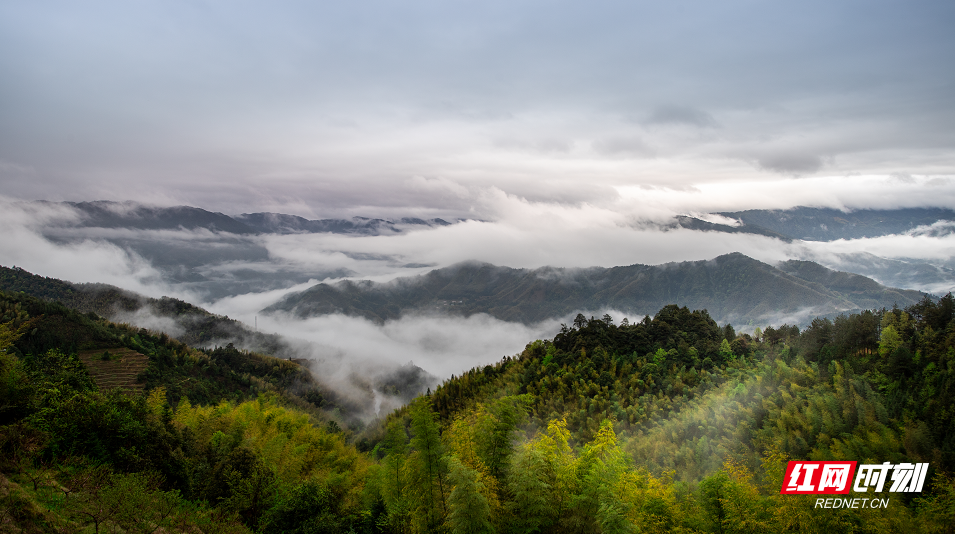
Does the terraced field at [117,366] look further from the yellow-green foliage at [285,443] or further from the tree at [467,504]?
the tree at [467,504]

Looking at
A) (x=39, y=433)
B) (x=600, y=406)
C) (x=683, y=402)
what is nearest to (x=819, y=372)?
(x=683, y=402)

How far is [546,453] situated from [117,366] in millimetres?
97846

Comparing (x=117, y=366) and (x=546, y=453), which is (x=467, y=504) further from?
(x=117, y=366)

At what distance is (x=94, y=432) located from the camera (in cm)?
2583

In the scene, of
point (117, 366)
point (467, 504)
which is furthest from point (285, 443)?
point (117, 366)

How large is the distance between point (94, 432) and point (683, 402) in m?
56.2

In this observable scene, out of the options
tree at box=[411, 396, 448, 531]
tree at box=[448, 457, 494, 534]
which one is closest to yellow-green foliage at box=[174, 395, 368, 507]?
tree at box=[411, 396, 448, 531]

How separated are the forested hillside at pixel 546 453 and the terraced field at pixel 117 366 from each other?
148 ft

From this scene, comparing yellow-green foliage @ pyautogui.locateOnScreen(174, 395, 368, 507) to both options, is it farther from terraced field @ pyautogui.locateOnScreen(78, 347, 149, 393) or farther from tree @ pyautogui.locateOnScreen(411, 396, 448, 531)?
terraced field @ pyautogui.locateOnScreen(78, 347, 149, 393)

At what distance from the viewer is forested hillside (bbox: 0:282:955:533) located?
22406mm

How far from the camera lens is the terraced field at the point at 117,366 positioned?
82.2m

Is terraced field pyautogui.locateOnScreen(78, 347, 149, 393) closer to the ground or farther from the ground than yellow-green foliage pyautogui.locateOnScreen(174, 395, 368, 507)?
closer to the ground

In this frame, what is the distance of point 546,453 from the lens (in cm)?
2828

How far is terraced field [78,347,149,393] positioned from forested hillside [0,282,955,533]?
4506cm
